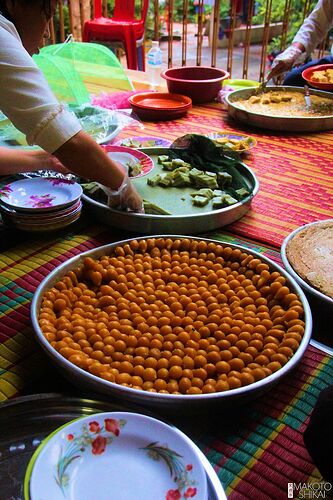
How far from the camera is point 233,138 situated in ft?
6.88

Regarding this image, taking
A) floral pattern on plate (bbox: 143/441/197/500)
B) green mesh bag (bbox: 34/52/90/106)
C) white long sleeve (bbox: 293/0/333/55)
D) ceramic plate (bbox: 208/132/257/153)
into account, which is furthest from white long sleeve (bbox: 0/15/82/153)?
white long sleeve (bbox: 293/0/333/55)

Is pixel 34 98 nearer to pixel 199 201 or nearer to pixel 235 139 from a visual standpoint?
pixel 199 201

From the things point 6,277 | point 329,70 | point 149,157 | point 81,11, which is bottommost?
point 6,277

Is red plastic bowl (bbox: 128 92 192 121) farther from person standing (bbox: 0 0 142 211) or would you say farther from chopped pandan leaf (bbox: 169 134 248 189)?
person standing (bbox: 0 0 142 211)

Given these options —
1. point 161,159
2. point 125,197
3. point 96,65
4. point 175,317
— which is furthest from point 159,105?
point 175,317

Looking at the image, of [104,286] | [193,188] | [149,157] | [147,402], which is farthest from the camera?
[149,157]

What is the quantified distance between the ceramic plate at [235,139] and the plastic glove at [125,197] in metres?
0.70

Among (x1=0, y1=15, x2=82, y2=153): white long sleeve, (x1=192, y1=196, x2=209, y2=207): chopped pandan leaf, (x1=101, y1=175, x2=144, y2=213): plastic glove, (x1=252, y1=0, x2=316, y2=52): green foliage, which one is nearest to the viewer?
(x1=0, y1=15, x2=82, y2=153): white long sleeve

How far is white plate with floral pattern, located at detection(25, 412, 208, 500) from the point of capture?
64 cm

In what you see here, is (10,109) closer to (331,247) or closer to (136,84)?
(331,247)

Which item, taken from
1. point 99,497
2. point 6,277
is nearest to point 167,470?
point 99,497

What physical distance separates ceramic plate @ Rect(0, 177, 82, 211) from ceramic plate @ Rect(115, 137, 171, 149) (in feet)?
1.69

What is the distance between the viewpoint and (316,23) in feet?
9.70

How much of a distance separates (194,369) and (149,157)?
106cm
